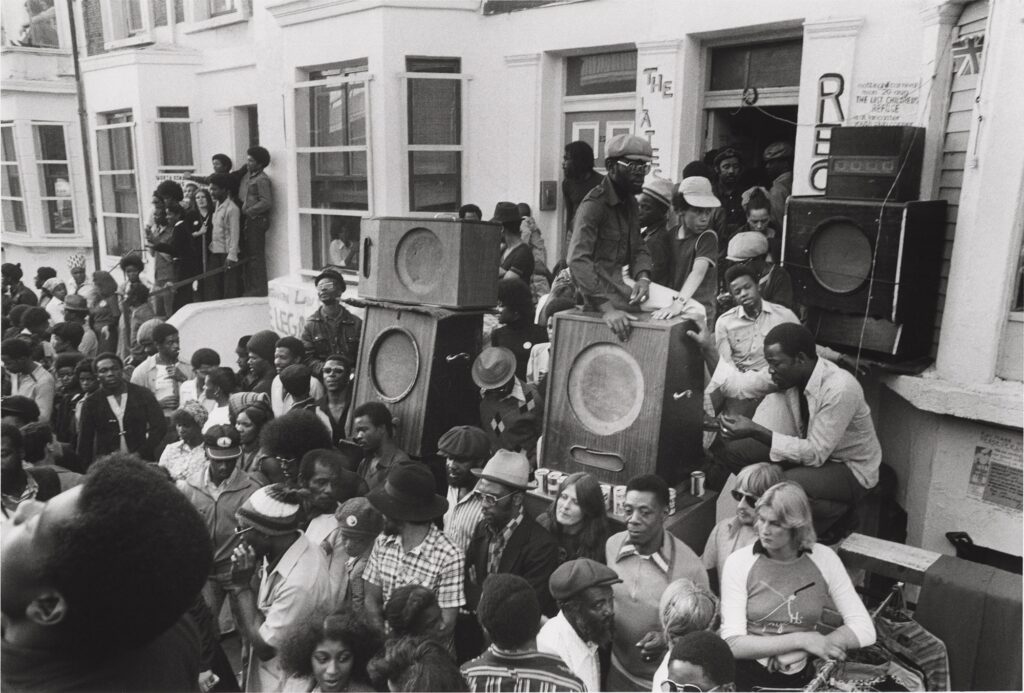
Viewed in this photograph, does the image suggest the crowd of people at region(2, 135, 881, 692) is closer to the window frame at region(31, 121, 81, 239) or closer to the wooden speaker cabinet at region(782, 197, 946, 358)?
the wooden speaker cabinet at region(782, 197, 946, 358)

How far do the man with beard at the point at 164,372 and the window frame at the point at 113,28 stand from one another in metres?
7.68

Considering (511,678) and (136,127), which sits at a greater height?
(136,127)

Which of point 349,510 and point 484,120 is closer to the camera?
point 349,510

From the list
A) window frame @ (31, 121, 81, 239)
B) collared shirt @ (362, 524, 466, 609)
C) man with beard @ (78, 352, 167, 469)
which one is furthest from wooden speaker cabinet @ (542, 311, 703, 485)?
window frame @ (31, 121, 81, 239)

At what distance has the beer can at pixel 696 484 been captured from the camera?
13.1 feet

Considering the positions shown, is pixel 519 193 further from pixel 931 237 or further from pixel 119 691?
pixel 119 691

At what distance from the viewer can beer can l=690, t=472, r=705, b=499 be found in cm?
399

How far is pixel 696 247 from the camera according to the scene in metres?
5.07

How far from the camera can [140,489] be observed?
143 centimetres

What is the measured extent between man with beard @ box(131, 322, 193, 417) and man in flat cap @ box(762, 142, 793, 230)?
173 inches

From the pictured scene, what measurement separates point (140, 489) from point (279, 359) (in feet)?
13.1

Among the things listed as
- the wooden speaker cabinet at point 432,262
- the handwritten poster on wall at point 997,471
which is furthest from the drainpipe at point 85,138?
the handwritten poster on wall at point 997,471

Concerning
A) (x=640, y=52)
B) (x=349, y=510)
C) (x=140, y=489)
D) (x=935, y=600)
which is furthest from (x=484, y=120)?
(x=140, y=489)

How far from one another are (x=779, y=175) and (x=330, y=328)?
3.50m
